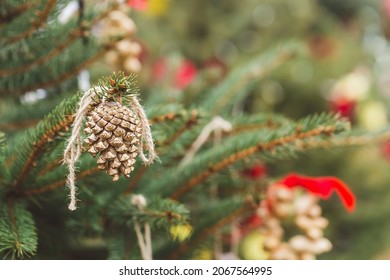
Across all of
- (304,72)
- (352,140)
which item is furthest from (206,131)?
(304,72)

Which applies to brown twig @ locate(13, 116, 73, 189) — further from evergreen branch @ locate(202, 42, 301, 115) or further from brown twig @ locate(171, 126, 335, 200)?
evergreen branch @ locate(202, 42, 301, 115)

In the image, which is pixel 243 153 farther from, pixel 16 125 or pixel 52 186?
pixel 16 125

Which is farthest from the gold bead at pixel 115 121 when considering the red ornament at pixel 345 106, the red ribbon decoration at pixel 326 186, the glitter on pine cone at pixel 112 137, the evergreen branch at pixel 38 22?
the red ornament at pixel 345 106

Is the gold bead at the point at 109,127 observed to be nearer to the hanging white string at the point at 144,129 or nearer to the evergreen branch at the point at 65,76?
the hanging white string at the point at 144,129

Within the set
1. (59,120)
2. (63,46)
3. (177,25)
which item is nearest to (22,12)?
(63,46)
